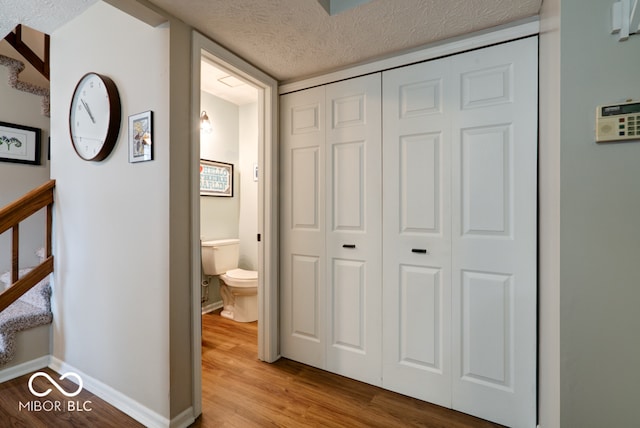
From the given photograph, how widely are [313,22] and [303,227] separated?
129 centimetres

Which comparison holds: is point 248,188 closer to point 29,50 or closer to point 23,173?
point 23,173

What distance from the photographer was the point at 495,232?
157cm

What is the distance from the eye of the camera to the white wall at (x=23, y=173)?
8.03 ft

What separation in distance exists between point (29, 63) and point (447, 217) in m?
3.62

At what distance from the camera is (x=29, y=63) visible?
99.3 inches

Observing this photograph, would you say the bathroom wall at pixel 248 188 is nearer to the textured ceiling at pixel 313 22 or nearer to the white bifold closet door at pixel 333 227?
the white bifold closet door at pixel 333 227

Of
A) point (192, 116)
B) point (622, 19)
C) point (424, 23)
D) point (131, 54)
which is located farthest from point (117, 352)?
point (622, 19)

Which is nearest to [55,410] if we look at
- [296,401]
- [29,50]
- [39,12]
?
[296,401]

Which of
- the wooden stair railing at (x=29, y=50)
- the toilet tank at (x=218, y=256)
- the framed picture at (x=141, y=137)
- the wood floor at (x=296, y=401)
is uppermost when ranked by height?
the wooden stair railing at (x=29, y=50)

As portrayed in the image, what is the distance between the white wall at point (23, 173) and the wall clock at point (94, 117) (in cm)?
116

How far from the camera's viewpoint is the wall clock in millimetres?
1664

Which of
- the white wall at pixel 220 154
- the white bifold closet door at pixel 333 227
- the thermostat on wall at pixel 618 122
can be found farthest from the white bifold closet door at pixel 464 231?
the white wall at pixel 220 154

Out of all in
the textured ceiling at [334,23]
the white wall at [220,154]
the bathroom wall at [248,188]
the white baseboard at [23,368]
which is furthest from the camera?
the bathroom wall at [248,188]

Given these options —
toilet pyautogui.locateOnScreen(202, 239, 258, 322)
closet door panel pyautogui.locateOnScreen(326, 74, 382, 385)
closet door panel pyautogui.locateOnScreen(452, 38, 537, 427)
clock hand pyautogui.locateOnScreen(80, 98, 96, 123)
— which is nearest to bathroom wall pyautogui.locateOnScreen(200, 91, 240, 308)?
toilet pyautogui.locateOnScreen(202, 239, 258, 322)
